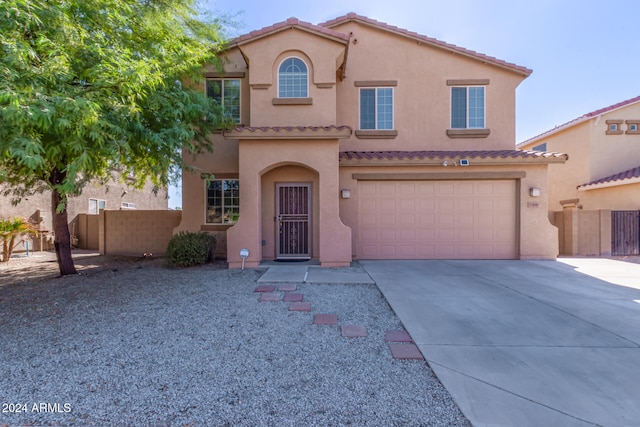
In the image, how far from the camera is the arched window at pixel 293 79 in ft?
29.7

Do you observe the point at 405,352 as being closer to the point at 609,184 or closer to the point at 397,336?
the point at 397,336

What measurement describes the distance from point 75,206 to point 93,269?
8375 mm

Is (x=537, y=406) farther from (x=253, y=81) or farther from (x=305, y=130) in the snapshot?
(x=253, y=81)

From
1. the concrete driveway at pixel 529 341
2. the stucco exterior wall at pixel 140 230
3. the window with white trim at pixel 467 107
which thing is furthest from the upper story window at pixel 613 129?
the stucco exterior wall at pixel 140 230

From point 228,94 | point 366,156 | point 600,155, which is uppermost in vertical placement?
point 228,94

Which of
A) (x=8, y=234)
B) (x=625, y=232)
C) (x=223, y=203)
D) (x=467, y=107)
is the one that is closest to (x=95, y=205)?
(x=8, y=234)

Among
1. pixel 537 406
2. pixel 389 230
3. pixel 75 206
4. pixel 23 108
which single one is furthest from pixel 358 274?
pixel 75 206

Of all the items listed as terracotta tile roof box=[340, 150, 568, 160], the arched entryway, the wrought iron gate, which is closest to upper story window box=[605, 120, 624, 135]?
the wrought iron gate

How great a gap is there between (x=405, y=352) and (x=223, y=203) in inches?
329

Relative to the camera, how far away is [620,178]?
12.1 metres

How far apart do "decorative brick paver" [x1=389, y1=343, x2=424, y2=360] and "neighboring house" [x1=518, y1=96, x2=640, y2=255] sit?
37.0ft

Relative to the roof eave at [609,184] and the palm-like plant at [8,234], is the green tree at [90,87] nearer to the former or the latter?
the palm-like plant at [8,234]

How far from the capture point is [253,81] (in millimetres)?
8984

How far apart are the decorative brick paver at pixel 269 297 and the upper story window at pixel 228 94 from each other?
6809mm
